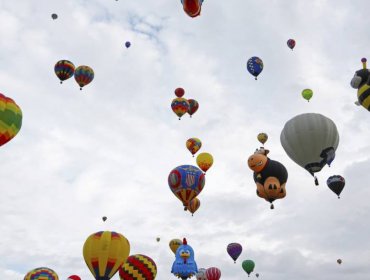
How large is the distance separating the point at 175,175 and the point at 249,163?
435 centimetres

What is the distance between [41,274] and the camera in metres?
28.9

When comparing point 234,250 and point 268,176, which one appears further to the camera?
point 234,250

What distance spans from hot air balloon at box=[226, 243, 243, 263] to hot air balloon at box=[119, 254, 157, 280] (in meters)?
10.3

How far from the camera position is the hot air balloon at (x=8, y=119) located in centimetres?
1994

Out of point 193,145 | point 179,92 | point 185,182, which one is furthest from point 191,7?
point 193,145

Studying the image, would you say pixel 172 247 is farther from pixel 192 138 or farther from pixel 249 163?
pixel 249 163

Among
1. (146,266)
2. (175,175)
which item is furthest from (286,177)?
(146,266)

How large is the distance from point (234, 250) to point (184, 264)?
10698 mm

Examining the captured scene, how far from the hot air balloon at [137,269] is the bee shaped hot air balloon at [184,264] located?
1641 mm

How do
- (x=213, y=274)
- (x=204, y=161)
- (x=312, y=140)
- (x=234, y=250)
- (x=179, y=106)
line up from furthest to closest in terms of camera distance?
(x=179, y=106), (x=204, y=161), (x=234, y=250), (x=213, y=274), (x=312, y=140)

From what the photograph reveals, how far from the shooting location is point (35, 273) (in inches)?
1142

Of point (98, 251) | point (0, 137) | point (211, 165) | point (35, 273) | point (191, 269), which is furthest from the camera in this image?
point (211, 165)

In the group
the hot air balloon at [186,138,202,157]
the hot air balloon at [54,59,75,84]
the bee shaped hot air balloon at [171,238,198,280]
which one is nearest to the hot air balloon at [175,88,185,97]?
the hot air balloon at [186,138,202,157]

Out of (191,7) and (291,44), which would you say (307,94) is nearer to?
(291,44)
